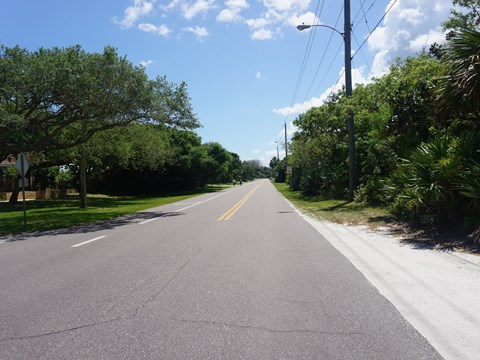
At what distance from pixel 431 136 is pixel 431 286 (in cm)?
893

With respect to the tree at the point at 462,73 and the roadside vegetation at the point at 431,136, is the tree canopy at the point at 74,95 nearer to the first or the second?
the roadside vegetation at the point at 431,136

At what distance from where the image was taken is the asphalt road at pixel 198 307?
4160 millimetres

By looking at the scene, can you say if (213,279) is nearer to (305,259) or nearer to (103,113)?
(305,259)

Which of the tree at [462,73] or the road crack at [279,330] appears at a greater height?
the tree at [462,73]

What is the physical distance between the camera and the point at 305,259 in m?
8.54

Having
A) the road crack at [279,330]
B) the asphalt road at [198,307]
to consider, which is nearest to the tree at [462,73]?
the asphalt road at [198,307]

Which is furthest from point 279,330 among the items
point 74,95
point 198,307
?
point 74,95

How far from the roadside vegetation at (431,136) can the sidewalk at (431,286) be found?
1.52 metres

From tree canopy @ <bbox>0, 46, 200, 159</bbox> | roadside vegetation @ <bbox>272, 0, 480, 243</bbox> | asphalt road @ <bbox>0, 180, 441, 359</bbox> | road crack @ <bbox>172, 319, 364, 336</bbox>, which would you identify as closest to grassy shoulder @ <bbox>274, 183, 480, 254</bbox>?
roadside vegetation @ <bbox>272, 0, 480, 243</bbox>

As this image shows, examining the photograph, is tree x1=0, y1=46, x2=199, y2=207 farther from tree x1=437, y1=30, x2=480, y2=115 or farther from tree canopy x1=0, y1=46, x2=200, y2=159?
tree x1=437, y1=30, x2=480, y2=115

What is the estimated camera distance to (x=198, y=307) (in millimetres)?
5414

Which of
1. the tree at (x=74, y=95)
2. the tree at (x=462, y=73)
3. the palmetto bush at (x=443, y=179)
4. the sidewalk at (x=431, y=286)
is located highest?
the tree at (x=74, y=95)

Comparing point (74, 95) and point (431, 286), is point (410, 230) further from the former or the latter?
point (74, 95)

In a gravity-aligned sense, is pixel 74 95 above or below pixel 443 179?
above
